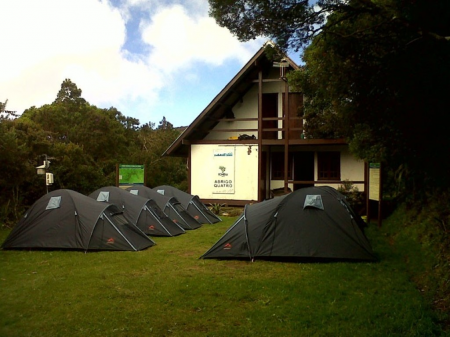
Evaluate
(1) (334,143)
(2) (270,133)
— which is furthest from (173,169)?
(1) (334,143)

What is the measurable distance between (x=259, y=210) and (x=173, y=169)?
2242 cm

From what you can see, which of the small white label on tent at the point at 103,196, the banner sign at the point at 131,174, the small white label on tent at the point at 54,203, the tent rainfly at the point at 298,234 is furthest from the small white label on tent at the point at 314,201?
the banner sign at the point at 131,174

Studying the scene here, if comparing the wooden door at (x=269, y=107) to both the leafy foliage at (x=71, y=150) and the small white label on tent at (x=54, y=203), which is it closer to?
the leafy foliage at (x=71, y=150)

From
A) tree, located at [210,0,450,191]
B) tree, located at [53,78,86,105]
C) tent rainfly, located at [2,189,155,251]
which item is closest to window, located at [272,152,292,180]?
tent rainfly, located at [2,189,155,251]

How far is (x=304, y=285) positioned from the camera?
6.93m

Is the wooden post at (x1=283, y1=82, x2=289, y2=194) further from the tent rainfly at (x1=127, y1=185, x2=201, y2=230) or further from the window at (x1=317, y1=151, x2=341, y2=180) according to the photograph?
the tent rainfly at (x1=127, y1=185, x2=201, y2=230)

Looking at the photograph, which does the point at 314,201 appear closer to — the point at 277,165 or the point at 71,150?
the point at 277,165

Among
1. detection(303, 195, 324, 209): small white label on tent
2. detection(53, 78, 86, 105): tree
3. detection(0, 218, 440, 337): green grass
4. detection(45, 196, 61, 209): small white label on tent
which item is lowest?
detection(0, 218, 440, 337): green grass

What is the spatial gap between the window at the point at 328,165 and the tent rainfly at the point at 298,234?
10.6 meters

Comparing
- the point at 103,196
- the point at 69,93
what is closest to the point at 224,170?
the point at 103,196

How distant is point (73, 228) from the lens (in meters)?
10.0

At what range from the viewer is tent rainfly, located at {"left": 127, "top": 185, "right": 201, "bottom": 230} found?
46.6 feet

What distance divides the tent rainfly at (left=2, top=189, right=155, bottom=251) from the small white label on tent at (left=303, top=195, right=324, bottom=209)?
12.8 ft

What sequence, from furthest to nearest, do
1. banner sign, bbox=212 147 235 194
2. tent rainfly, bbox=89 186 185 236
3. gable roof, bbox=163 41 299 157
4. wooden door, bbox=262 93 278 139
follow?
1. wooden door, bbox=262 93 278 139
2. banner sign, bbox=212 147 235 194
3. gable roof, bbox=163 41 299 157
4. tent rainfly, bbox=89 186 185 236
